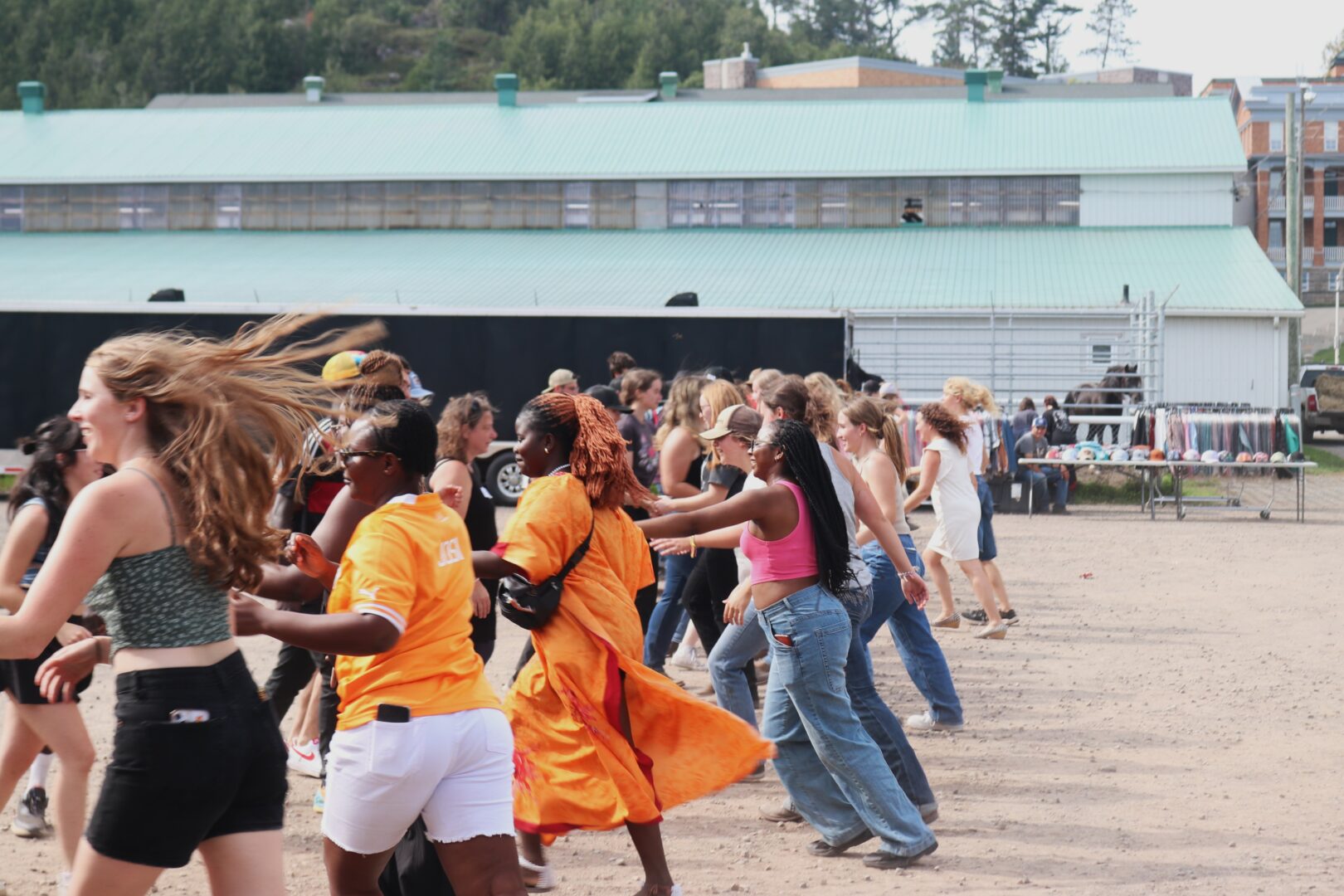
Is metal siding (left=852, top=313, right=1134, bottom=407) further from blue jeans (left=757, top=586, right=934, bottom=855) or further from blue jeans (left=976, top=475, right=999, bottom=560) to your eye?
blue jeans (left=757, top=586, right=934, bottom=855)

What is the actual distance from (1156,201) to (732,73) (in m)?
32.6

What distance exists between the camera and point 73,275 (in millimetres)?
34375

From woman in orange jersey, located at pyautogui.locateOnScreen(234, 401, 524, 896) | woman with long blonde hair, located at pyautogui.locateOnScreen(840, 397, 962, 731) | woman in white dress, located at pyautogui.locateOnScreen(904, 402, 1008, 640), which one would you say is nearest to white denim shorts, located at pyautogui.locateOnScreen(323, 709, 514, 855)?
woman in orange jersey, located at pyautogui.locateOnScreen(234, 401, 524, 896)

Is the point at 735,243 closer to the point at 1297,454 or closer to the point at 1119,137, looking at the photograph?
the point at 1119,137

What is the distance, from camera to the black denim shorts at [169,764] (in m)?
3.30

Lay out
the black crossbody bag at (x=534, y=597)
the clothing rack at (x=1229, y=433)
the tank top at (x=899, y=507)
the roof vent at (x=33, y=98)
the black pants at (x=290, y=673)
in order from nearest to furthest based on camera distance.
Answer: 1. the black crossbody bag at (x=534, y=597)
2. the black pants at (x=290, y=673)
3. the tank top at (x=899, y=507)
4. the clothing rack at (x=1229, y=433)
5. the roof vent at (x=33, y=98)

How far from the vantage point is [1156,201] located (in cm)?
3553

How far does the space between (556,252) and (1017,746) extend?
94.3 feet

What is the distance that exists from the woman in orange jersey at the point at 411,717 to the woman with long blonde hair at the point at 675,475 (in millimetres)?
4491

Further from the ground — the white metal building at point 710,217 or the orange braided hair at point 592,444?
the white metal building at point 710,217

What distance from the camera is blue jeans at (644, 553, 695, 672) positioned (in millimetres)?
8586

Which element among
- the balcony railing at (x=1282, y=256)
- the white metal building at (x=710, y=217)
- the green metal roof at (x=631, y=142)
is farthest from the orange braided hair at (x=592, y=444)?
the balcony railing at (x=1282, y=256)

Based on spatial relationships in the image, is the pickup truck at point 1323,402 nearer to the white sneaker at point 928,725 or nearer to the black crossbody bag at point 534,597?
the white sneaker at point 928,725

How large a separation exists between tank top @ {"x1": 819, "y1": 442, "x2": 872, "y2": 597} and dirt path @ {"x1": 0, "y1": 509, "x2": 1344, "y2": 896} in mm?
1179
